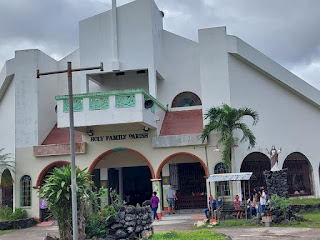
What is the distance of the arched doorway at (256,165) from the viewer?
2333 centimetres

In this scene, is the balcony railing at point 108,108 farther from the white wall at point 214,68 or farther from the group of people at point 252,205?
the group of people at point 252,205

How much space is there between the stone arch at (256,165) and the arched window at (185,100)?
401cm

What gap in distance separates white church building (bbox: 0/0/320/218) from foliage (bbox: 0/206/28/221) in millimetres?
566

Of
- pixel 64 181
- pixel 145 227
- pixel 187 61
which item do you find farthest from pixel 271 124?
pixel 64 181

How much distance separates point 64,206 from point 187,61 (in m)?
13.4

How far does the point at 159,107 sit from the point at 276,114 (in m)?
5.99

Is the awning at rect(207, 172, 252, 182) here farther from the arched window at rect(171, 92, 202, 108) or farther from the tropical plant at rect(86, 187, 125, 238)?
the arched window at rect(171, 92, 202, 108)

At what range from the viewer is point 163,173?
80.5 feet

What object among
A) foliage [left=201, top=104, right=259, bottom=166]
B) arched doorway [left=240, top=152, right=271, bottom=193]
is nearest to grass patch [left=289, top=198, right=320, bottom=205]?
arched doorway [left=240, top=152, right=271, bottom=193]

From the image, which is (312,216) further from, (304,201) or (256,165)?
(256,165)

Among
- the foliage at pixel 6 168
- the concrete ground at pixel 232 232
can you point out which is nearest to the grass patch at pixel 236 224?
the concrete ground at pixel 232 232

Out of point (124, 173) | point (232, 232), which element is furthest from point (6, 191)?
point (232, 232)

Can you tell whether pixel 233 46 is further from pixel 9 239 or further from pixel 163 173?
pixel 9 239

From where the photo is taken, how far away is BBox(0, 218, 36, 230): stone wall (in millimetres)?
20328
